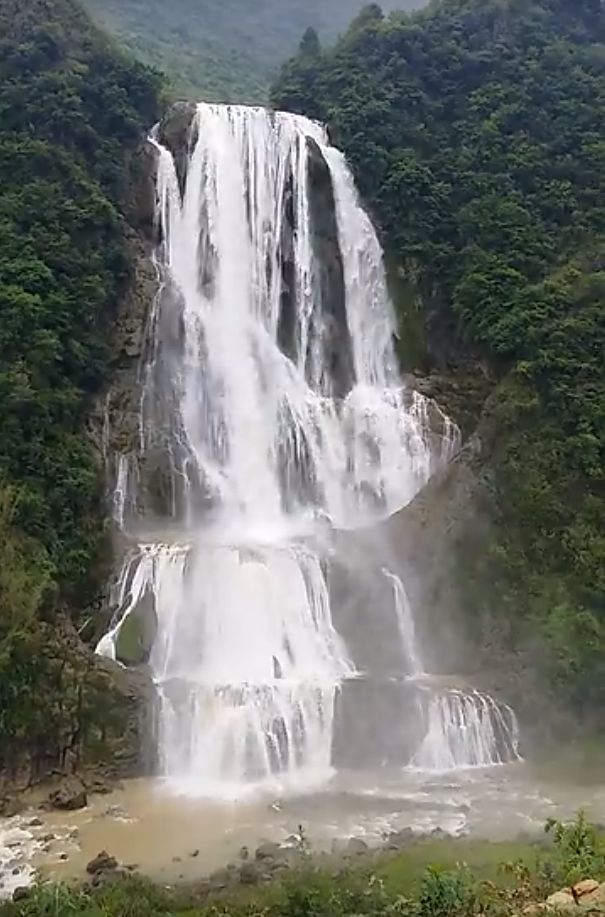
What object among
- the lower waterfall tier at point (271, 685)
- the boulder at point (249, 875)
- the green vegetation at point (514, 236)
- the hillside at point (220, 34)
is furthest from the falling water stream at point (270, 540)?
the hillside at point (220, 34)

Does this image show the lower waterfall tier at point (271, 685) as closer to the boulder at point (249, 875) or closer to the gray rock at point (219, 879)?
the gray rock at point (219, 879)

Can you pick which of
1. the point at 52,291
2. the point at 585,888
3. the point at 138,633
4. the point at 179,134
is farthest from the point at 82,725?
the point at 179,134

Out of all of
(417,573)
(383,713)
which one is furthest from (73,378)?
(383,713)

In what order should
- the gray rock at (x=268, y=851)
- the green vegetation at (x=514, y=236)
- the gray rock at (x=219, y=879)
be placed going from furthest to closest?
1. the green vegetation at (x=514, y=236)
2. the gray rock at (x=268, y=851)
3. the gray rock at (x=219, y=879)

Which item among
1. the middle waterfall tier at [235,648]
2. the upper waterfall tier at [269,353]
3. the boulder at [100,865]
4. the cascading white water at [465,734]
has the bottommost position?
the boulder at [100,865]

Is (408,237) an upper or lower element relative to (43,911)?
upper

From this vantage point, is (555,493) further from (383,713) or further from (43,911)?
(43,911)
